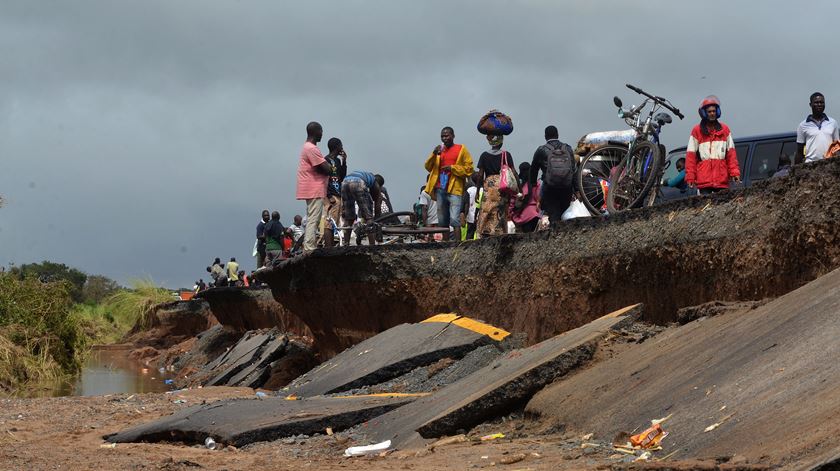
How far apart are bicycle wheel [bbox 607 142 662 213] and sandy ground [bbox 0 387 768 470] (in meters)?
4.65

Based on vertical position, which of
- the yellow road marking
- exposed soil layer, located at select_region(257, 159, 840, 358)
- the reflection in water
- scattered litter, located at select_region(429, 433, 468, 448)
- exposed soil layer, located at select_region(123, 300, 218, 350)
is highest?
exposed soil layer, located at select_region(257, 159, 840, 358)

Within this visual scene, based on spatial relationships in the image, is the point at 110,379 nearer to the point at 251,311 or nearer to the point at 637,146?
the point at 251,311

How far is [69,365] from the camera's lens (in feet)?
78.0

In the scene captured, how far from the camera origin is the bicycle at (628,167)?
11.5 meters

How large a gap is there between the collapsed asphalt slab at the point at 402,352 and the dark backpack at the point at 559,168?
5.96 ft

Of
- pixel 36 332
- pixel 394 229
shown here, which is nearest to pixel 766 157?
pixel 394 229

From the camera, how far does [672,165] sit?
50.9 ft

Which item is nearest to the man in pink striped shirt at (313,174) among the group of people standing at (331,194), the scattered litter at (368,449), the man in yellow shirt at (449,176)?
the group of people standing at (331,194)

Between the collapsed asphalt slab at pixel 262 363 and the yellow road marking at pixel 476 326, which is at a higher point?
the yellow road marking at pixel 476 326

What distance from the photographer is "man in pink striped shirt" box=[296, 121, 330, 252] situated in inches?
550

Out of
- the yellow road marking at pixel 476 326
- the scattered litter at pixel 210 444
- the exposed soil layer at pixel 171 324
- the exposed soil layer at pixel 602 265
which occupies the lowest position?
the exposed soil layer at pixel 171 324

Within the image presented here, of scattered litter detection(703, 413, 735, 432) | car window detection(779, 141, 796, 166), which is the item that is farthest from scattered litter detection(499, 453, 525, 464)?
car window detection(779, 141, 796, 166)

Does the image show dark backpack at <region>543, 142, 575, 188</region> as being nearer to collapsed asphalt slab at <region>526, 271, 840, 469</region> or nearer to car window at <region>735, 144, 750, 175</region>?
car window at <region>735, 144, 750, 175</region>

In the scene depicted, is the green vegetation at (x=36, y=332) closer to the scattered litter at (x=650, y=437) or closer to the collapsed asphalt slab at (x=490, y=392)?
the collapsed asphalt slab at (x=490, y=392)
